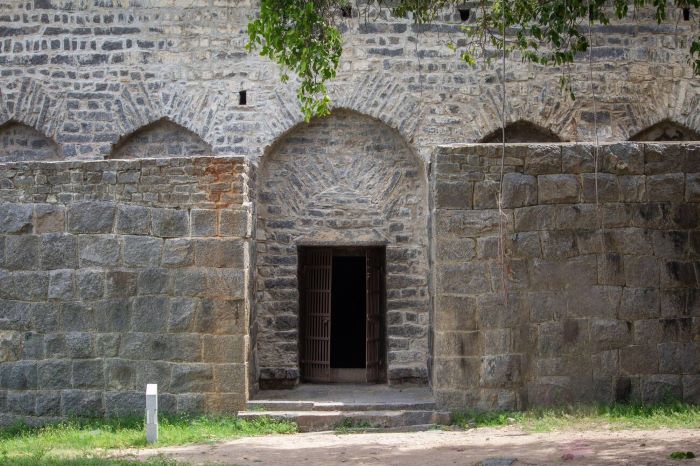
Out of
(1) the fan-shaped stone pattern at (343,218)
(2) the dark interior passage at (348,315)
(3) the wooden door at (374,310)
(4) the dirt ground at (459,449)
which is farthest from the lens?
(2) the dark interior passage at (348,315)

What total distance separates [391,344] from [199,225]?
3.19 meters

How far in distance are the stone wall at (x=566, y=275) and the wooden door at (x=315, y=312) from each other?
2.92m

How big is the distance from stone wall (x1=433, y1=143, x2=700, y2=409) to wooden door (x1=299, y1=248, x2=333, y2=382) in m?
2.92

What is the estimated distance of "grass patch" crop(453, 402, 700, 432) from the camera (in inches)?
301

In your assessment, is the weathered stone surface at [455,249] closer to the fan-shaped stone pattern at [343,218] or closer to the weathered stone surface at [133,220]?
the fan-shaped stone pattern at [343,218]

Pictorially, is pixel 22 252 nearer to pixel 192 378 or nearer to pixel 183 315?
pixel 183 315

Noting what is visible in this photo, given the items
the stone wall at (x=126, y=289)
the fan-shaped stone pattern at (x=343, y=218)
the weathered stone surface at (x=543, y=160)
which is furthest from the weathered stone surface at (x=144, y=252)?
the weathered stone surface at (x=543, y=160)

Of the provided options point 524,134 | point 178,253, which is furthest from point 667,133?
point 178,253

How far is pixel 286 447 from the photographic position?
Result: 7434 mm

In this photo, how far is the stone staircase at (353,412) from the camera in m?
8.38

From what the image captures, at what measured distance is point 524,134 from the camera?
1167 centimetres

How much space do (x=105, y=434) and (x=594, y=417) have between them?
4390 millimetres

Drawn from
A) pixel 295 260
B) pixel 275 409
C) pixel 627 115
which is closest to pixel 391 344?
pixel 295 260

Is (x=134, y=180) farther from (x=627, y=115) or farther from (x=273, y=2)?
(x=627, y=115)
